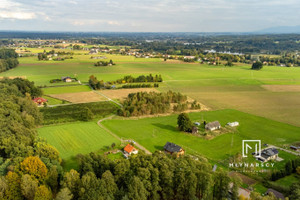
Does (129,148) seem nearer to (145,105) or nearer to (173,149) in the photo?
(173,149)

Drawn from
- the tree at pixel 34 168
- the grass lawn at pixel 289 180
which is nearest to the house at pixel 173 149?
the grass lawn at pixel 289 180

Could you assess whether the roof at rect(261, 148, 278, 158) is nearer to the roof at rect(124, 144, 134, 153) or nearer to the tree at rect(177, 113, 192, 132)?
the tree at rect(177, 113, 192, 132)

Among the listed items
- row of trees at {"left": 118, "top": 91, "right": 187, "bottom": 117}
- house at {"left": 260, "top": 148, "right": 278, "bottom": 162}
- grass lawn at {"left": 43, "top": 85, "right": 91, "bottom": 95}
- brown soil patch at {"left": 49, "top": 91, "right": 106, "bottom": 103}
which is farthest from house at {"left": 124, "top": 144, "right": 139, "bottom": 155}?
grass lawn at {"left": 43, "top": 85, "right": 91, "bottom": 95}

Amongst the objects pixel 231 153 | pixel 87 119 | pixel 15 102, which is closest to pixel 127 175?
pixel 231 153

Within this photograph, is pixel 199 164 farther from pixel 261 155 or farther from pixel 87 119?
pixel 87 119

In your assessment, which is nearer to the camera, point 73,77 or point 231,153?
point 231,153

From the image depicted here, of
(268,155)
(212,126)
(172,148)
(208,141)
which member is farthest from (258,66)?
(172,148)
